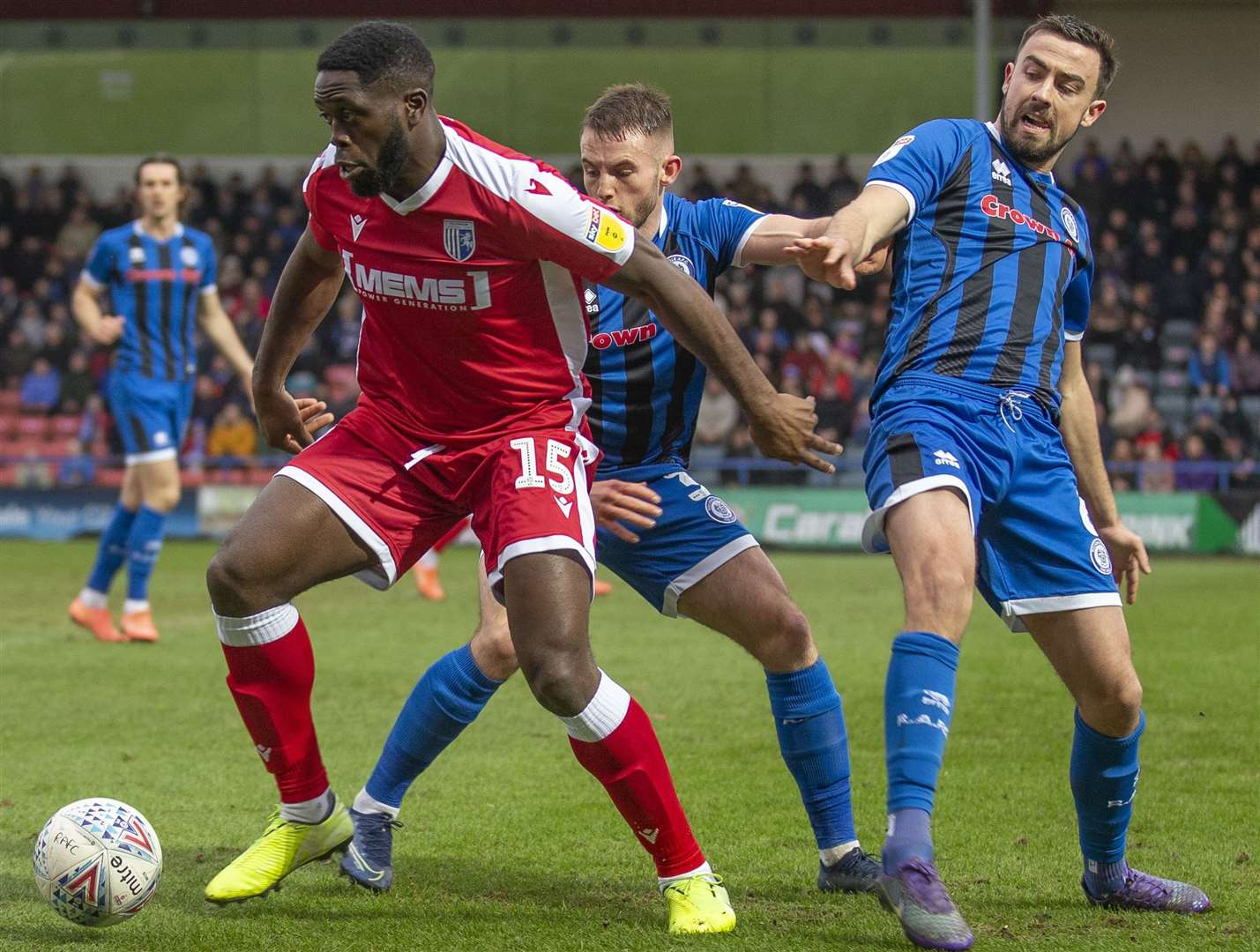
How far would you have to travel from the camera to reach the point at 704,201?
16.4 feet

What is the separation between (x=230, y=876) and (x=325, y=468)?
114 cm

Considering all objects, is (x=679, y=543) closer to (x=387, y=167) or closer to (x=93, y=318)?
(x=387, y=167)

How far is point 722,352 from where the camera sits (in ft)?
13.0

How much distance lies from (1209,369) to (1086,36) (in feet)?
54.7

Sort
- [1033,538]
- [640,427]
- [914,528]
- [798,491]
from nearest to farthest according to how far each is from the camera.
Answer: [914,528] → [1033,538] → [640,427] → [798,491]

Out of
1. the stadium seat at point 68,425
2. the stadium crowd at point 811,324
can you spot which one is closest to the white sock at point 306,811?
the stadium crowd at point 811,324

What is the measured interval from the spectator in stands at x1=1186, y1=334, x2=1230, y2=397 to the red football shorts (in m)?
16.9

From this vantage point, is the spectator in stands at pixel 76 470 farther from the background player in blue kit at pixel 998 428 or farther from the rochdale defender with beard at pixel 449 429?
the background player in blue kit at pixel 998 428

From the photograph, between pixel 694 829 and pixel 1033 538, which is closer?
pixel 1033 538

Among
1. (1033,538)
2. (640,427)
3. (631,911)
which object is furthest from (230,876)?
(1033,538)

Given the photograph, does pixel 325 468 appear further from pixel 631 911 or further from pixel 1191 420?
pixel 1191 420

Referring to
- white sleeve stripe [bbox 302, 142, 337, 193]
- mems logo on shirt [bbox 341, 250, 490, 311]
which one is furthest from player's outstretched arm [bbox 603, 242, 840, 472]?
white sleeve stripe [bbox 302, 142, 337, 193]

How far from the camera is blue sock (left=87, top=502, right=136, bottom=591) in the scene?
9.87 metres

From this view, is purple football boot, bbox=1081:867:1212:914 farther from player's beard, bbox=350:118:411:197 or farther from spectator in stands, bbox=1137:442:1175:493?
spectator in stands, bbox=1137:442:1175:493
